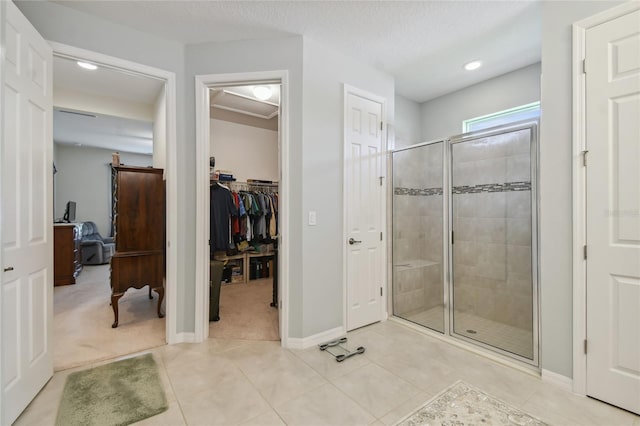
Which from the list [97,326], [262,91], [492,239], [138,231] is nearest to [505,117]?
[492,239]

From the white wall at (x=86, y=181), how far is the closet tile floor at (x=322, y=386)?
6.67 m

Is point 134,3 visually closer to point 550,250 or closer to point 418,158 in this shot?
point 418,158

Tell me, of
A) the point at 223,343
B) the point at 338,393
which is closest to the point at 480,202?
the point at 338,393

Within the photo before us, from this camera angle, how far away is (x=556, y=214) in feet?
6.46

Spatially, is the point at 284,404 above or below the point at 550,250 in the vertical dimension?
below

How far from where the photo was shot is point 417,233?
126 inches

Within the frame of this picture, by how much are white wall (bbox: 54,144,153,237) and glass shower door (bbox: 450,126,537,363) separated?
8209 millimetres

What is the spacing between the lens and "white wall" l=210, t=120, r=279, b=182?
4.94 m

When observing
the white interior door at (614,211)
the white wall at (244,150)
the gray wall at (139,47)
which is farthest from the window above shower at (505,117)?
the white wall at (244,150)

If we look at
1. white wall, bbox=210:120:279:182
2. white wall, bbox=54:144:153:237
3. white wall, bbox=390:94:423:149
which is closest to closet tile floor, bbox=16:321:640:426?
white wall, bbox=390:94:423:149

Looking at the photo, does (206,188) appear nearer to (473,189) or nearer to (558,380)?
(473,189)

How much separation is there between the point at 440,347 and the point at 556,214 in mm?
1425

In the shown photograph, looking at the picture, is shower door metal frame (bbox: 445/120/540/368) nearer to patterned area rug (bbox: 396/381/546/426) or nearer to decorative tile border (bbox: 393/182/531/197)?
decorative tile border (bbox: 393/182/531/197)

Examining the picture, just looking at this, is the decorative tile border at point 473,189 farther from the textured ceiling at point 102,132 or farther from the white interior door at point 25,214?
the textured ceiling at point 102,132
